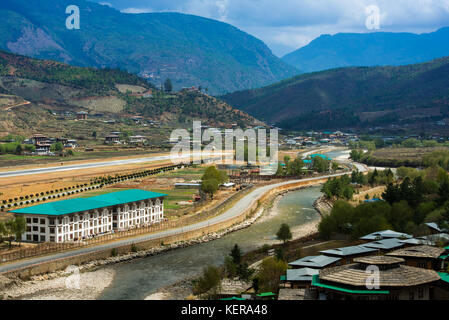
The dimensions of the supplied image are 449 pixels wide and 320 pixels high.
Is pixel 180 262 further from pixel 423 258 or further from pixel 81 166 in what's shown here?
pixel 81 166

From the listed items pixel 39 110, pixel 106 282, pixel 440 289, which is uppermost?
pixel 39 110

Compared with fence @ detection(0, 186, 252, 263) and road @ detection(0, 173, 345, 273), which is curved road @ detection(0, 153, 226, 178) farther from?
fence @ detection(0, 186, 252, 263)

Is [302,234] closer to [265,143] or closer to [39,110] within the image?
[265,143]

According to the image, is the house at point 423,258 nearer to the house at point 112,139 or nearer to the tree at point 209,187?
the tree at point 209,187

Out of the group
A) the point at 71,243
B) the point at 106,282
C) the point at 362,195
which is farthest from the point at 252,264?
the point at 362,195

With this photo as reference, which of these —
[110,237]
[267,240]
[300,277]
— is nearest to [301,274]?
[300,277]

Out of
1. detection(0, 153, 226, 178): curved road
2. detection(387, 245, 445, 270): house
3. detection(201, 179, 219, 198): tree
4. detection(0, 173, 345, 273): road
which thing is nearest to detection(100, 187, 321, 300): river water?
detection(0, 173, 345, 273): road

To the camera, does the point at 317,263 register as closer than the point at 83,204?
Yes

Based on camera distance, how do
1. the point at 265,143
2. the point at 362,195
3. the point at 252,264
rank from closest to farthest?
the point at 252,264
the point at 362,195
the point at 265,143
